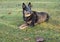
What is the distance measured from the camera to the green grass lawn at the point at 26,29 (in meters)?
8.43

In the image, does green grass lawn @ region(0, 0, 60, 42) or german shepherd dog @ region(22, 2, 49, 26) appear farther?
german shepherd dog @ region(22, 2, 49, 26)

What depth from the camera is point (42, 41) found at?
7.94m

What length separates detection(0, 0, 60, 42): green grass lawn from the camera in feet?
27.7

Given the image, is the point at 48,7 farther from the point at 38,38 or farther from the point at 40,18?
the point at 38,38

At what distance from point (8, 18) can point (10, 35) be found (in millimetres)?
2363

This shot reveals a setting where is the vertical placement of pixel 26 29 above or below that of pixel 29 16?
below

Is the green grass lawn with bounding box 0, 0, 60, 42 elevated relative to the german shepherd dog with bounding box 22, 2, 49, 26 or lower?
lower

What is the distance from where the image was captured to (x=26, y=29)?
923 cm

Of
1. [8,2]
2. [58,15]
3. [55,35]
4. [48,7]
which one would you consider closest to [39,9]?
[48,7]

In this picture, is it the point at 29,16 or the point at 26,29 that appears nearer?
the point at 26,29

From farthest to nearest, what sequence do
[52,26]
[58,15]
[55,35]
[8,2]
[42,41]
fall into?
1. [8,2]
2. [58,15]
3. [52,26]
4. [55,35]
5. [42,41]

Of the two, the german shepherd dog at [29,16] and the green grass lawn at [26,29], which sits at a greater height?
the german shepherd dog at [29,16]

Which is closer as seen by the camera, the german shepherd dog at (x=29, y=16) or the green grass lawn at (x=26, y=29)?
the green grass lawn at (x=26, y=29)

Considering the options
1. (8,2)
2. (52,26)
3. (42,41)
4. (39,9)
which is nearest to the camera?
(42,41)
